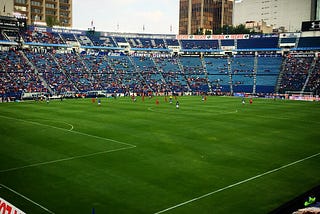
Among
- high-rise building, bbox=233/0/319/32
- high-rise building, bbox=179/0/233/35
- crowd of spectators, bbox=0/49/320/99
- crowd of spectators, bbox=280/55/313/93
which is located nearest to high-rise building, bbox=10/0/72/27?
crowd of spectators, bbox=0/49/320/99

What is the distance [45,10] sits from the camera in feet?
405

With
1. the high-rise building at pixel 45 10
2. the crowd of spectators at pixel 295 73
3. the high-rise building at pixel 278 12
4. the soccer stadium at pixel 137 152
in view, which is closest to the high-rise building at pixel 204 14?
the high-rise building at pixel 278 12

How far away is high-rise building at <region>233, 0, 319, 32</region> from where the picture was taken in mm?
142875

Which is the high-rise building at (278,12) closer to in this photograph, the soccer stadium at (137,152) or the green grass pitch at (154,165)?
the soccer stadium at (137,152)

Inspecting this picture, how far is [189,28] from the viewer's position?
190 m

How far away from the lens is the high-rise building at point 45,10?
11503cm

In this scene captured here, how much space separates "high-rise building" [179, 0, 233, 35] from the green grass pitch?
519 ft

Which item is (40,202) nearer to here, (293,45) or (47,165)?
(47,165)

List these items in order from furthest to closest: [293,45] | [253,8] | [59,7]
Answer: [253,8] → [59,7] → [293,45]

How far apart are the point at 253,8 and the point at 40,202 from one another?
578ft

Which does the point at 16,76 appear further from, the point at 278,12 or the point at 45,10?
the point at 278,12

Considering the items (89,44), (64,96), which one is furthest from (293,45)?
(64,96)

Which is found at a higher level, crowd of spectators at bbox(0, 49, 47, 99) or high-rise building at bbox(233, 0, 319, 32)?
high-rise building at bbox(233, 0, 319, 32)

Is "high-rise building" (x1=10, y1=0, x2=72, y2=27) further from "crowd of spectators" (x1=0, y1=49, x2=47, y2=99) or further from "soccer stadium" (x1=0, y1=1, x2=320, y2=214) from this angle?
"crowd of spectators" (x1=0, y1=49, x2=47, y2=99)
